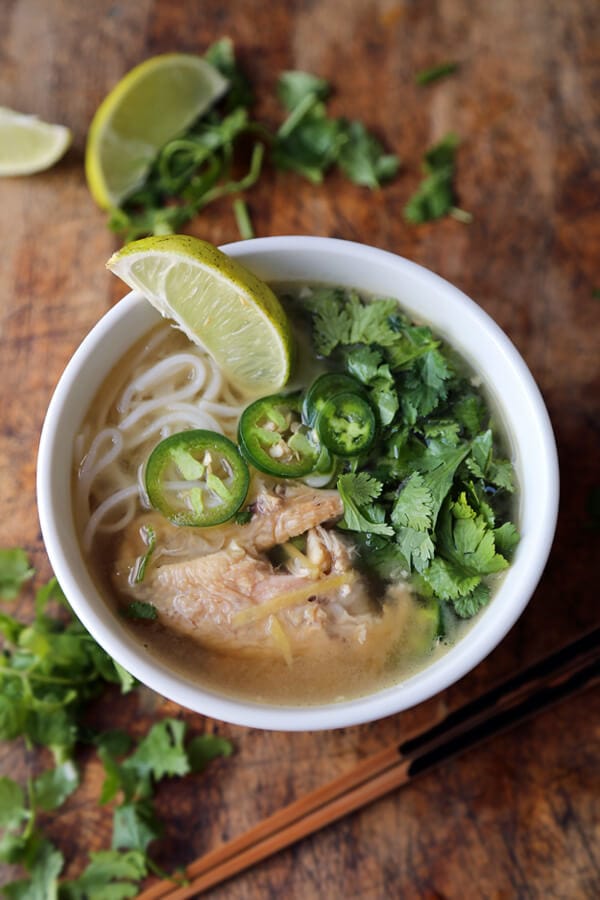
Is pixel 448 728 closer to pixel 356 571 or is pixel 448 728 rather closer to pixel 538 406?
pixel 356 571

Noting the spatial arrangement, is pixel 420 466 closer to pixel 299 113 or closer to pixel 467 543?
pixel 467 543

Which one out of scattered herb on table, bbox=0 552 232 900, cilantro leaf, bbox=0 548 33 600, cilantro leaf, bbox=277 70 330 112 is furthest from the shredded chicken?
cilantro leaf, bbox=277 70 330 112

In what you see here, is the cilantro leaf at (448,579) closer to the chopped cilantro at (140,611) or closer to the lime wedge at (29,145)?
the chopped cilantro at (140,611)

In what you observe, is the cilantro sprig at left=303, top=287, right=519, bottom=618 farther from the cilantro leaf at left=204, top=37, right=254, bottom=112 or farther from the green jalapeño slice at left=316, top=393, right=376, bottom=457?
the cilantro leaf at left=204, top=37, right=254, bottom=112

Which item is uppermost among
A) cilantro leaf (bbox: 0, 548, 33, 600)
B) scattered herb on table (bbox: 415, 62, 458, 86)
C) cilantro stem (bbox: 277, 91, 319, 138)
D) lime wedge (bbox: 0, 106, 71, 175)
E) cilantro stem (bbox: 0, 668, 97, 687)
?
scattered herb on table (bbox: 415, 62, 458, 86)

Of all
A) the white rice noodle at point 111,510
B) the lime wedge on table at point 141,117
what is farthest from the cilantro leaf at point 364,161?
the white rice noodle at point 111,510

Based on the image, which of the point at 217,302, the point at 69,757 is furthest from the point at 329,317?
the point at 69,757
